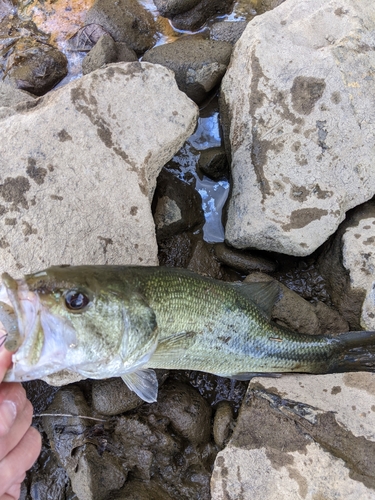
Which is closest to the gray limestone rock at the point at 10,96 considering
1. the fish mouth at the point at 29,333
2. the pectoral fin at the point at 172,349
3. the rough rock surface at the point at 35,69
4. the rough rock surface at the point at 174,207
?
the rough rock surface at the point at 35,69

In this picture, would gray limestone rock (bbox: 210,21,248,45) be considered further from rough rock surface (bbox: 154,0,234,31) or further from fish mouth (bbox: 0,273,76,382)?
fish mouth (bbox: 0,273,76,382)

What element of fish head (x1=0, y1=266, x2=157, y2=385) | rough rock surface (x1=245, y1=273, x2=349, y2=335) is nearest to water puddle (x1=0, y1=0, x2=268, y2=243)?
rough rock surface (x1=245, y1=273, x2=349, y2=335)

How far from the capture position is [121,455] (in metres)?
3.90

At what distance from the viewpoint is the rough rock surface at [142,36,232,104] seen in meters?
4.63

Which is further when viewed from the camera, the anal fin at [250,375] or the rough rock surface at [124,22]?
the rough rock surface at [124,22]

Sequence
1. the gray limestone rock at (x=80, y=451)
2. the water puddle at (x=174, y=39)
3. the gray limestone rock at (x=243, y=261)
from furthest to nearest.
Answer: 1. the water puddle at (x=174, y=39)
2. the gray limestone rock at (x=243, y=261)
3. the gray limestone rock at (x=80, y=451)

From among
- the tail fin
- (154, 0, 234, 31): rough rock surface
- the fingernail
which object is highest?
(154, 0, 234, 31): rough rock surface

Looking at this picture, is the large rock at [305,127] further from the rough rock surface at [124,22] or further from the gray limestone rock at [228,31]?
the rough rock surface at [124,22]

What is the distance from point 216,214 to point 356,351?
202 centimetres

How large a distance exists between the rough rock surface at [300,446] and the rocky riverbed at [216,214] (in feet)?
0.04

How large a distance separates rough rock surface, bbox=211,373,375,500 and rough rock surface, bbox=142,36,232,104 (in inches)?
126

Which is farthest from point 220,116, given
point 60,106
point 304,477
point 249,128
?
point 304,477

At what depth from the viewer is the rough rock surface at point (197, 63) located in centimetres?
463

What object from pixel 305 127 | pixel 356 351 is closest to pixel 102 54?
pixel 305 127
